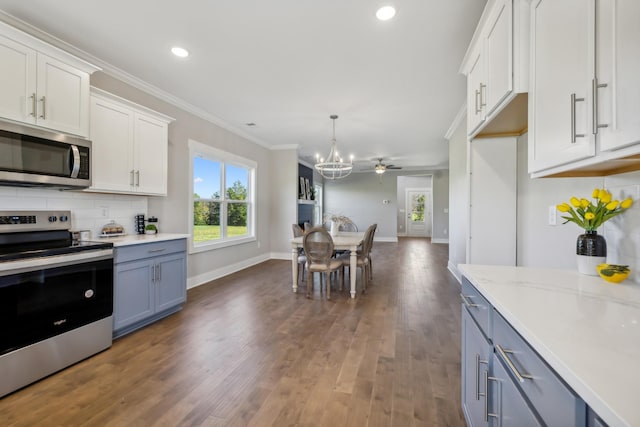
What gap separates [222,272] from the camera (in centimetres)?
489

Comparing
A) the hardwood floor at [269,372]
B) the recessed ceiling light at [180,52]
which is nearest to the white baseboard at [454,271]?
the hardwood floor at [269,372]

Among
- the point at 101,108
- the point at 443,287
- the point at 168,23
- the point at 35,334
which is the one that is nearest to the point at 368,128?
the point at 443,287

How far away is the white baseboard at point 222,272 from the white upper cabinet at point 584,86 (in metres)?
4.27

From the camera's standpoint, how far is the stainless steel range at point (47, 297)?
1818 millimetres

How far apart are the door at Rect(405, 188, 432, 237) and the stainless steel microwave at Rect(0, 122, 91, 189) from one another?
38.6 feet

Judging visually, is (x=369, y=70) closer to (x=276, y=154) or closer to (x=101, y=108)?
(x=101, y=108)

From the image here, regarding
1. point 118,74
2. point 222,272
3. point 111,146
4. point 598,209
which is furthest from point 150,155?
point 598,209

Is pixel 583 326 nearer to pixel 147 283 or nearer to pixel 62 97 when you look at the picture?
pixel 147 283

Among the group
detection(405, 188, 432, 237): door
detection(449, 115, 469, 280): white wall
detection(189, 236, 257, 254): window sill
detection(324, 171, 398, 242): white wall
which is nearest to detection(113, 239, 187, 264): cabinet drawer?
detection(189, 236, 257, 254): window sill

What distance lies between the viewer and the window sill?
425cm

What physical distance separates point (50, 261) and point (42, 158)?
0.82m

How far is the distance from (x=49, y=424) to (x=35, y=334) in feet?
2.21

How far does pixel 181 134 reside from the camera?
159 inches

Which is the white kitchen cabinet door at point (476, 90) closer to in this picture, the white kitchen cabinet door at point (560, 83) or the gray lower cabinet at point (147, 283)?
the white kitchen cabinet door at point (560, 83)
